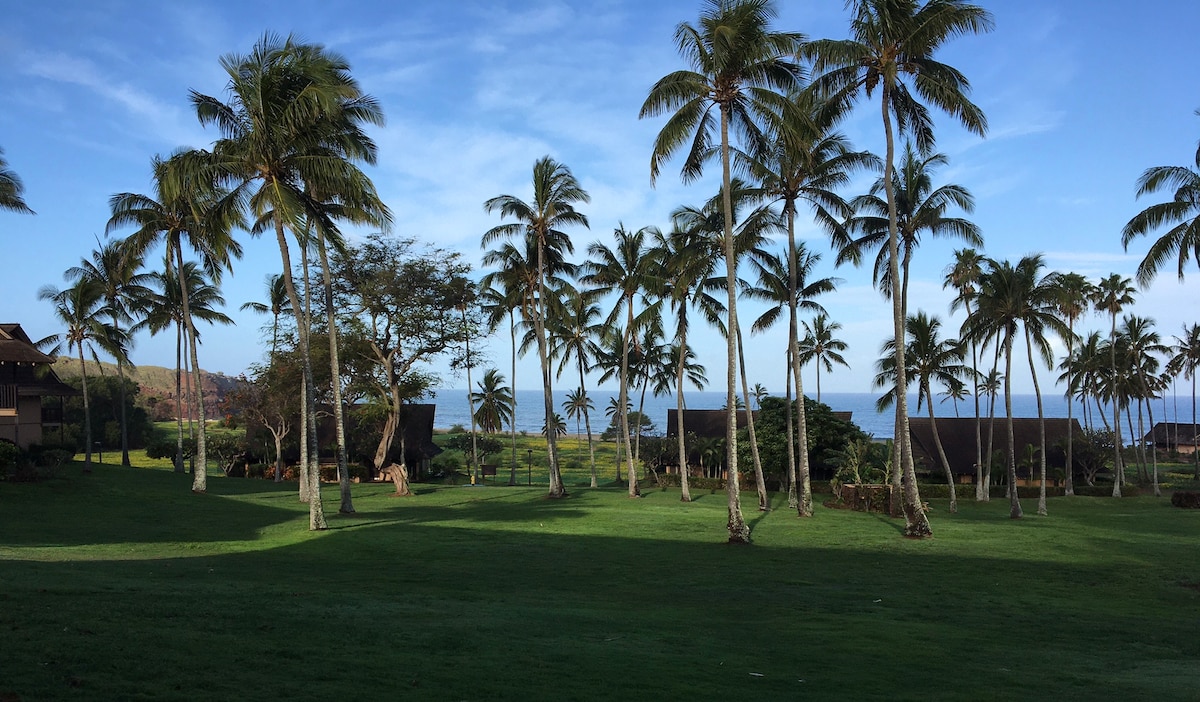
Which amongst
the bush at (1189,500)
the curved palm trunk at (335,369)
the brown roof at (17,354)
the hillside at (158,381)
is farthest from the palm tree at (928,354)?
the hillside at (158,381)

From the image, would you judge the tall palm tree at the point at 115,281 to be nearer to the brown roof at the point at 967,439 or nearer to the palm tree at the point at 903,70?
the palm tree at the point at 903,70

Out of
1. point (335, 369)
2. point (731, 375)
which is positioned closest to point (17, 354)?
point (335, 369)

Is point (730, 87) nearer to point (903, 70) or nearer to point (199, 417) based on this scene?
point (903, 70)

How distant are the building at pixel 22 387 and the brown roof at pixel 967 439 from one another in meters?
48.3

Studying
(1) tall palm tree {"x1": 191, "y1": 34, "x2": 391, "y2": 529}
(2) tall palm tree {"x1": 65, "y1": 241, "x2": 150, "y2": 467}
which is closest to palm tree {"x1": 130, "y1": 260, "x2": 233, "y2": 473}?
(2) tall palm tree {"x1": 65, "y1": 241, "x2": 150, "y2": 467}

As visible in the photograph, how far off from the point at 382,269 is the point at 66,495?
17099 mm

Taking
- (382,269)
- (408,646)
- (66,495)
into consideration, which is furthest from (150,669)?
(382,269)

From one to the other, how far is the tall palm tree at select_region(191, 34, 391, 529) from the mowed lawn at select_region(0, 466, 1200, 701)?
607 cm

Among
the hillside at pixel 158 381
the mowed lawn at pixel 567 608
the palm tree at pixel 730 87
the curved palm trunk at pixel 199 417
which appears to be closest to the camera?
the mowed lawn at pixel 567 608

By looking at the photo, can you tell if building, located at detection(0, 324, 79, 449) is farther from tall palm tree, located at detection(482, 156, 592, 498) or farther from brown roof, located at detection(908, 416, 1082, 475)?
brown roof, located at detection(908, 416, 1082, 475)

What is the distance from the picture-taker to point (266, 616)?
387 inches

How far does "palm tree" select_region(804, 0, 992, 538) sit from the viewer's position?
72.6ft

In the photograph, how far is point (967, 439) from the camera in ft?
184

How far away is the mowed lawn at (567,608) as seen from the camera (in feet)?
25.2
